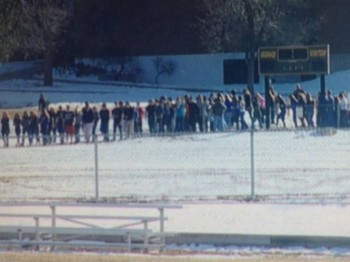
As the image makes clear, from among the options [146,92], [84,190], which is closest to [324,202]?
[84,190]

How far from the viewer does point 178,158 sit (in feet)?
95.0

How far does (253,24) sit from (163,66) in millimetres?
10756

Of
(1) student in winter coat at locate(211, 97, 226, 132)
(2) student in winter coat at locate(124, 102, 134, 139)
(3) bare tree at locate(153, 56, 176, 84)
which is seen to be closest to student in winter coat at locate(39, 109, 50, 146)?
(2) student in winter coat at locate(124, 102, 134, 139)

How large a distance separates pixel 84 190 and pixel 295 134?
973 centimetres

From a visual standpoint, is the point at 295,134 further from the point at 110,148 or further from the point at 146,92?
the point at 146,92

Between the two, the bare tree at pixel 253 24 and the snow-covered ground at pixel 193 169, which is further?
the bare tree at pixel 253 24

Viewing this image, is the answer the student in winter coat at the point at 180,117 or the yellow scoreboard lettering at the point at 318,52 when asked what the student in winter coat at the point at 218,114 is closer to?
the student in winter coat at the point at 180,117

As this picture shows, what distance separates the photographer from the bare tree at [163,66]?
67.8 meters

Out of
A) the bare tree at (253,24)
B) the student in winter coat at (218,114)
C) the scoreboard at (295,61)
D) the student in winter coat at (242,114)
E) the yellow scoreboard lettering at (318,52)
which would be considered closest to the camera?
the student in winter coat at (218,114)

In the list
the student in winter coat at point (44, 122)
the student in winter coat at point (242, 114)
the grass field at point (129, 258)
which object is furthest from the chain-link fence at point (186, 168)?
the grass field at point (129, 258)

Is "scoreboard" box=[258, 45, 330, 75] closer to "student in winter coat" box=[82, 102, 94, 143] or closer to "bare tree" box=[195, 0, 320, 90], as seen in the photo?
"student in winter coat" box=[82, 102, 94, 143]

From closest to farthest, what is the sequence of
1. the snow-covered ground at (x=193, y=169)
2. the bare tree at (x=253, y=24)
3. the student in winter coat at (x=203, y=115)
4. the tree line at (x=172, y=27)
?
the snow-covered ground at (x=193, y=169) < the student in winter coat at (x=203, y=115) < the bare tree at (x=253, y=24) < the tree line at (x=172, y=27)

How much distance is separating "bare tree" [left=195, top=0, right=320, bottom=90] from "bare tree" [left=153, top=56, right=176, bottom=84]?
3287 mm

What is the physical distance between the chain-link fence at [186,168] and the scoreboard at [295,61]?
7596mm
